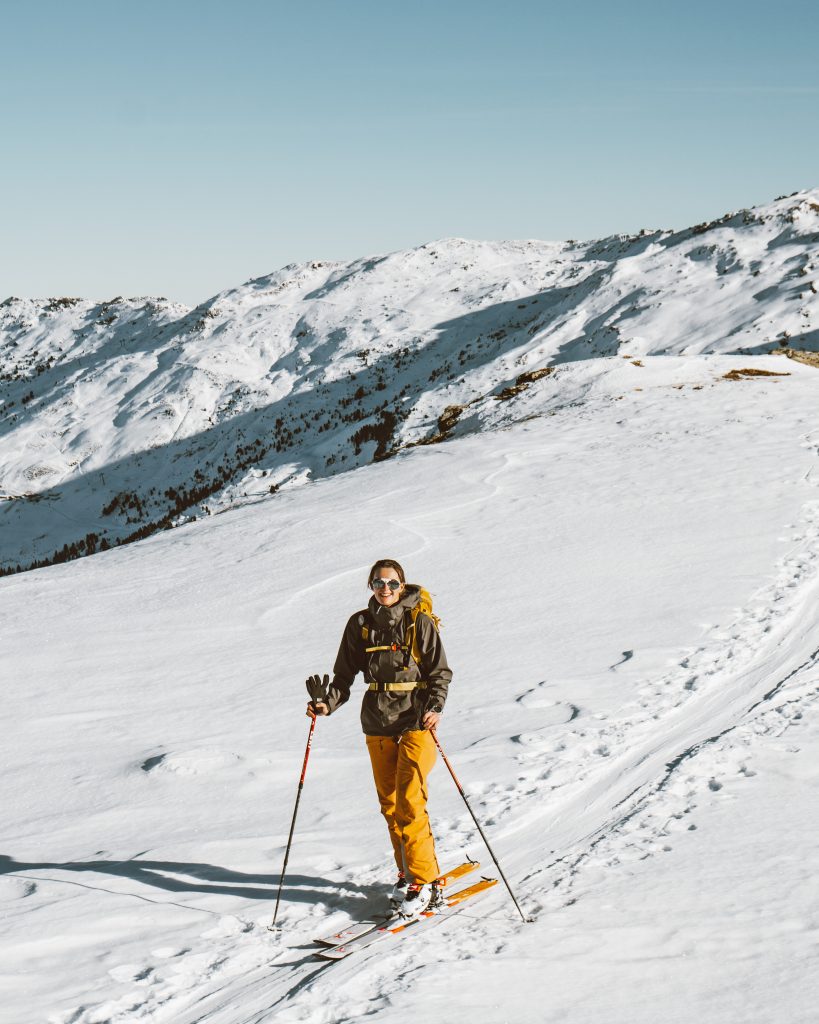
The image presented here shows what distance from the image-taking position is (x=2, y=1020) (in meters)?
4.55

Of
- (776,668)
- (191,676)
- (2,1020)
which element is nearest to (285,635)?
(191,676)

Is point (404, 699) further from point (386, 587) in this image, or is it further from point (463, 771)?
point (463, 771)

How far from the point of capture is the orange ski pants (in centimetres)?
554

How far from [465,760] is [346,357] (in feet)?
295

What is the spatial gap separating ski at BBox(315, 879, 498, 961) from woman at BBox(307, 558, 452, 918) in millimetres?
161

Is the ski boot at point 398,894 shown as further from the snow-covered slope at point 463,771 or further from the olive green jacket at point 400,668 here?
the olive green jacket at point 400,668

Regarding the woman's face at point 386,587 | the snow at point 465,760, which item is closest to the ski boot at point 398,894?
the snow at point 465,760

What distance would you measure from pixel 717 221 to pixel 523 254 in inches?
1778

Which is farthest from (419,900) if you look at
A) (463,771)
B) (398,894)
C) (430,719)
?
(463,771)

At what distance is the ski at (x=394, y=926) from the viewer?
4945 mm

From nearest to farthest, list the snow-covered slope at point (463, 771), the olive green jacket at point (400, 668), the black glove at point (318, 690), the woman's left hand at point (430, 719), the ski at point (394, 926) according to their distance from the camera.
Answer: the snow-covered slope at point (463, 771)
the ski at point (394, 926)
the woman's left hand at point (430, 719)
the olive green jacket at point (400, 668)
the black glove at point (318, 690)

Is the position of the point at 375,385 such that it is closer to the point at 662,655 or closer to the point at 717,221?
the point at 717,221

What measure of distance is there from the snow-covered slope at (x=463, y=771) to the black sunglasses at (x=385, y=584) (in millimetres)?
1958

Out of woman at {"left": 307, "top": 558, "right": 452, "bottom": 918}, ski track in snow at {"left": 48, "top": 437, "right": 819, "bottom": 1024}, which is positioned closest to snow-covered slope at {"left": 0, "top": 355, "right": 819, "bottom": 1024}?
ski track in snow at {"left": 48, "top": 437, "right": 819, "bottom": 1024}
